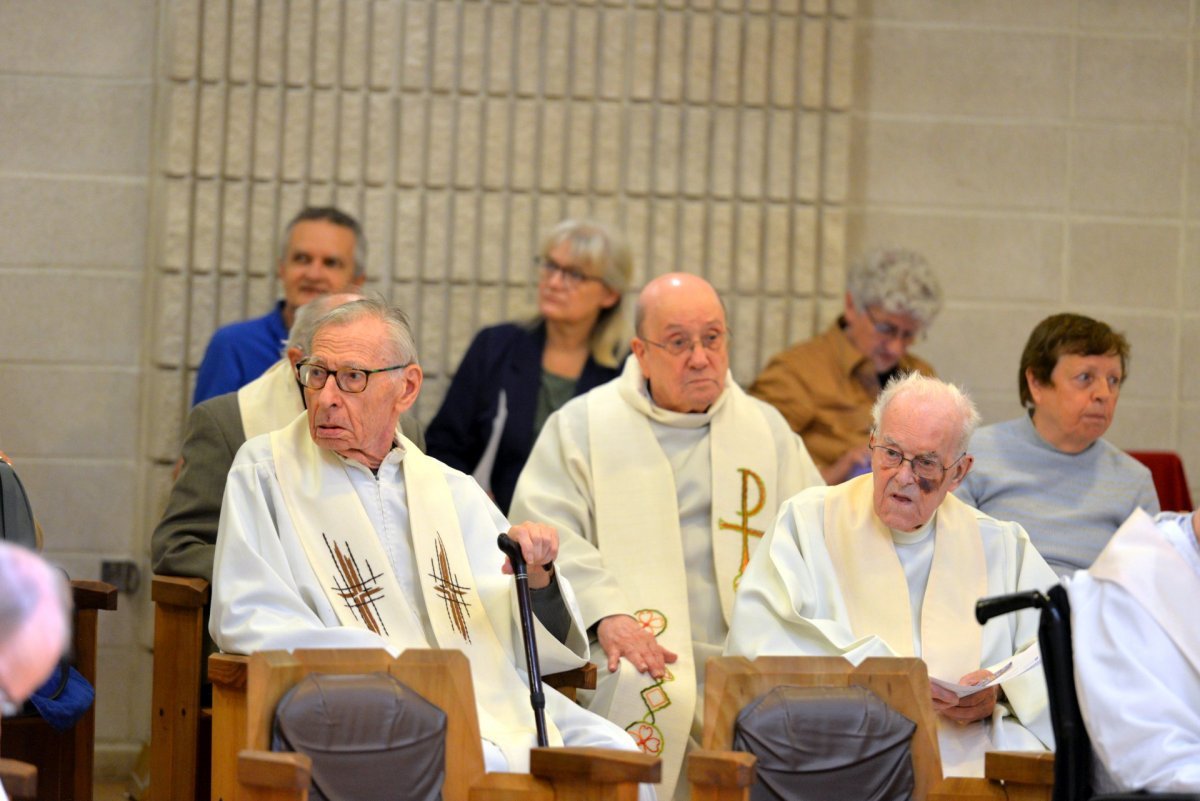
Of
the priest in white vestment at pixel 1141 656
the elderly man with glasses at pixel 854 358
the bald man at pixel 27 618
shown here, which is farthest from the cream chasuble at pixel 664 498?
the bald man at pixel 27 618

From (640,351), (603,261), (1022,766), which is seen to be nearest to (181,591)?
(640,351)

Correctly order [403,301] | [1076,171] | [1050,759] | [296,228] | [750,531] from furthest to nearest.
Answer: [1076,171] < [403,301] < [296,228] < [750,531] < [1050,759]

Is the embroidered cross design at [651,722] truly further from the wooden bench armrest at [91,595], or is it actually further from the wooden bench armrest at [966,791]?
the wooden bench armrest at [91,595]

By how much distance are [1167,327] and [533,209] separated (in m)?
2.67

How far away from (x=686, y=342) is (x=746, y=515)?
579 mm

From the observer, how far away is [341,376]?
4.05 meters

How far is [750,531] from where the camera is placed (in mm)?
5000

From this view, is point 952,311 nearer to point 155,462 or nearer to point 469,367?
point 469,367

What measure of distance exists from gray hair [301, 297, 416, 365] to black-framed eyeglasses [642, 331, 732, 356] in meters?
1.07

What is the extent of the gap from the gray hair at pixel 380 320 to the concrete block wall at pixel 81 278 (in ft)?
6.99

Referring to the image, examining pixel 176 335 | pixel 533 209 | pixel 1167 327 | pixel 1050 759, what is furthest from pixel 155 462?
pixel 1167 327

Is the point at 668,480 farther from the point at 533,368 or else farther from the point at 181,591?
the point at 181,591

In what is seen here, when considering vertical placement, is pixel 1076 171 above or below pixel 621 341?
above

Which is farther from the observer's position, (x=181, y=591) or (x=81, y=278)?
(x=81, y=278)
